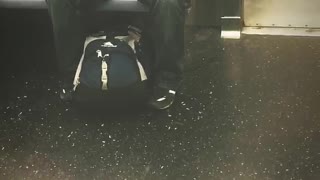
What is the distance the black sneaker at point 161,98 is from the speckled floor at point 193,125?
3 cm

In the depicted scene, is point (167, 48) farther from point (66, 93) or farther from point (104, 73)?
point (66, 93)

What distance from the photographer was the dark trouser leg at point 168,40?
1.84 meters

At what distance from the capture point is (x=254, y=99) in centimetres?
197

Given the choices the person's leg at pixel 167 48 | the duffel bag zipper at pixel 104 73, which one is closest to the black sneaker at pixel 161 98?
the person's leg at pixel 167 48

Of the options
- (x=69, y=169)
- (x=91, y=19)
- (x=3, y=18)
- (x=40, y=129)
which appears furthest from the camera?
(x=3, y=18)

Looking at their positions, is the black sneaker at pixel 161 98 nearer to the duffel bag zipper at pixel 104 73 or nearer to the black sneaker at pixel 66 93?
the duffel bag zipper at pixel 104 73

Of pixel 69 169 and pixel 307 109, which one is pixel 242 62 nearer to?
pixel 307 109

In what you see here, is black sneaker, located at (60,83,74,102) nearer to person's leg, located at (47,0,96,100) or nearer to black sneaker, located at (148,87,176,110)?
person's leg, located at (47,0,96,100)

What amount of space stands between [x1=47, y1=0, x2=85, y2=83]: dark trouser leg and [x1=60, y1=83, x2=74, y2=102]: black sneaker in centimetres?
3

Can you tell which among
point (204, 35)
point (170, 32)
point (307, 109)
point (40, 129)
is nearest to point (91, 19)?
point (170, 32)

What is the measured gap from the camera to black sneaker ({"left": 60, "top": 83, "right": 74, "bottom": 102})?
199cm

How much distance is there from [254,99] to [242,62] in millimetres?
300

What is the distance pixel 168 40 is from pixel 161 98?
23 cm

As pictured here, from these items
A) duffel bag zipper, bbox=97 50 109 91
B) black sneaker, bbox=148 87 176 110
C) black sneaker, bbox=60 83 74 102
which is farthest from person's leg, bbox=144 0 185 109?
black sneaker, bbox=60 83 74 102
